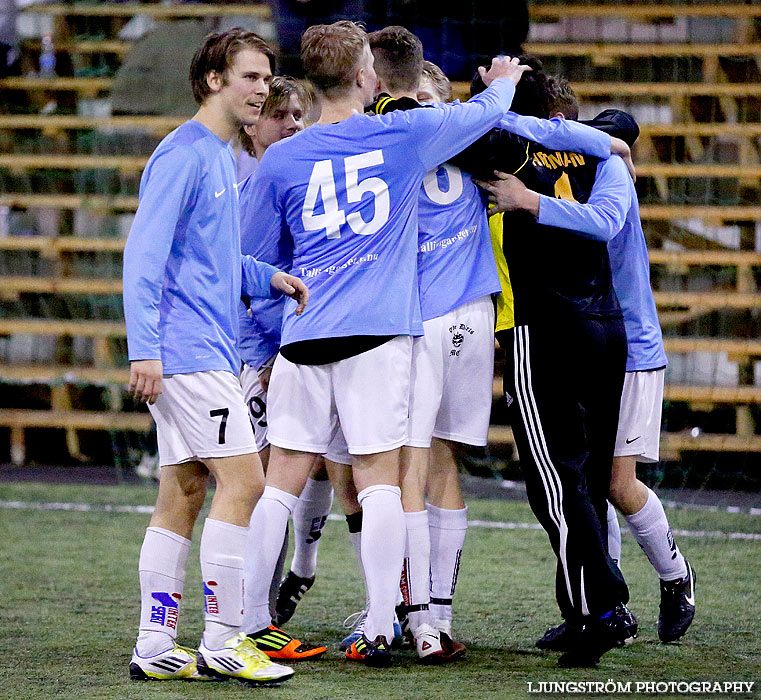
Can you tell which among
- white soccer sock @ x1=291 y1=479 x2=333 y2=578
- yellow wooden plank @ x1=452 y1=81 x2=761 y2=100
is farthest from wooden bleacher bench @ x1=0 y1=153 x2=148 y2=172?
white soccer sock @ x1=291 y1=479 x2=333 y2=578

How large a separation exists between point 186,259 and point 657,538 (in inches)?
64.5

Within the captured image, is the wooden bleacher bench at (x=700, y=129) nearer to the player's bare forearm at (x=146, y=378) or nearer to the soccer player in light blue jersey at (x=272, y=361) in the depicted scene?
the soccer player in light blue jersey at (x=272, y=361)

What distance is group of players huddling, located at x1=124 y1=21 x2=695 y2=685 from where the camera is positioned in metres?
2.79

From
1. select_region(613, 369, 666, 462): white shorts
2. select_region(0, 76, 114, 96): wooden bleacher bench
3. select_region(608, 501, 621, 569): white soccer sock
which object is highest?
select_region(0, 76, 114, 96): wooden bleacher bench

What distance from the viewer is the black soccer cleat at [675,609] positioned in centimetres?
329

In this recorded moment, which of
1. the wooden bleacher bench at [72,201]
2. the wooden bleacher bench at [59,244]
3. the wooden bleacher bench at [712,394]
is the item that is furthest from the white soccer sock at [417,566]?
the wooden bleacher bench at [72,201]

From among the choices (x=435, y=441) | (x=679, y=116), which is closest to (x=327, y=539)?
(x=435, y=441)

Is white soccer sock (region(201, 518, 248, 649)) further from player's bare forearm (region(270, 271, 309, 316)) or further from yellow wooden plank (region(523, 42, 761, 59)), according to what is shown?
yellow wooden plank (region(523, 42, 761, 59))

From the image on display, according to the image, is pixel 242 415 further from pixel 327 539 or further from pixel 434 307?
pixel 327 539

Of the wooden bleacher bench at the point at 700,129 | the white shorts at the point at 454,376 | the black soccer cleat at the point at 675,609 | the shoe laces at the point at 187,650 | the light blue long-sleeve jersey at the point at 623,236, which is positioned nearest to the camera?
the shoe laces at the point at 187,650

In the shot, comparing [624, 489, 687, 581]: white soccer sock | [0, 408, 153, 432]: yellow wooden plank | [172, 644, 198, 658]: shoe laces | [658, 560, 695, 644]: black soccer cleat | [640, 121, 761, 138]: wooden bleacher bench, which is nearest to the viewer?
[172, 644, 198, 658]: shoe laces

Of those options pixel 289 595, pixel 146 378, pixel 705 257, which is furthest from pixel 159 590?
pixel 705 257

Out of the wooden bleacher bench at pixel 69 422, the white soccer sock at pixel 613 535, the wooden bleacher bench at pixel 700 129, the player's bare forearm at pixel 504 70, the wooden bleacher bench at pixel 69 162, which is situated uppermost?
the wooden bleacher bench at pixel 700 129

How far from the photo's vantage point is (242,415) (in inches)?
110
